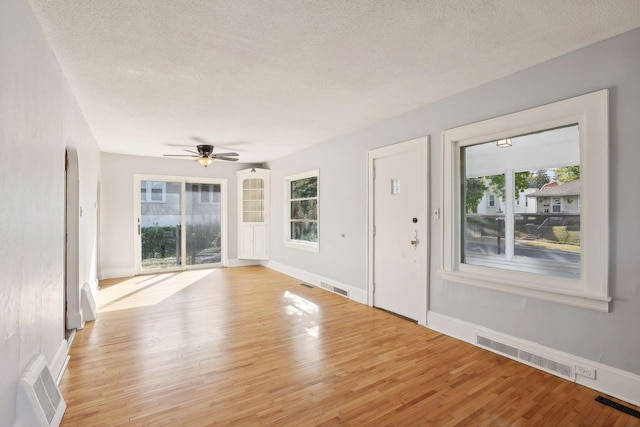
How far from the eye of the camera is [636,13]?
2.09 meters

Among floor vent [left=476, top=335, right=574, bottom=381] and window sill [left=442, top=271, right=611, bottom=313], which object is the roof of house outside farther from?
floor vent [left=476, top=335, right=574, bottom=381]

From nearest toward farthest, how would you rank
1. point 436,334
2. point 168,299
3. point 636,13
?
1. point 636,13
2. point 436,334
3. point 168,299

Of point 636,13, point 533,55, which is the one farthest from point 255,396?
point 636,13

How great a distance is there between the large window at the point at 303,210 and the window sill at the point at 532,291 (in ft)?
9.84

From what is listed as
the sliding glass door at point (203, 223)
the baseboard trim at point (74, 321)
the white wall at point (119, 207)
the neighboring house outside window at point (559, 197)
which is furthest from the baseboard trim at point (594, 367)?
the white wall at point (119, 207)

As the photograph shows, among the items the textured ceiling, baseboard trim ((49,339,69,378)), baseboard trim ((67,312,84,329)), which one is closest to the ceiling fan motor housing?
the textured ceiling

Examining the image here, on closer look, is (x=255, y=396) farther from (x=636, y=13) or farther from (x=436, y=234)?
(x=636, y=13)

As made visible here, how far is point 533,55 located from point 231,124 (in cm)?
355

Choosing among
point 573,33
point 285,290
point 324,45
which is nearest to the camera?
point 573,33

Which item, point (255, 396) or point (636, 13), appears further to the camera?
point (255, 396)

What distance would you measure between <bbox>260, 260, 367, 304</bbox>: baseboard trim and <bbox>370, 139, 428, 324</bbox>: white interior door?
0.31m

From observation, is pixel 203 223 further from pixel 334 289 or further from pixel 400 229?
pixel 400 229

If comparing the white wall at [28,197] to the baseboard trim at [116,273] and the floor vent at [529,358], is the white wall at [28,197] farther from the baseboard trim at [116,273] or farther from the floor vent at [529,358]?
the baseboard trim at [116,273]

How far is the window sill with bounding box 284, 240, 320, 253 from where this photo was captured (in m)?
5.99
